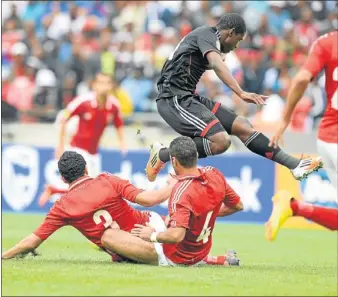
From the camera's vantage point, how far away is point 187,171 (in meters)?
9.36

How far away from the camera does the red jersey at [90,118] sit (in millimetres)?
16906

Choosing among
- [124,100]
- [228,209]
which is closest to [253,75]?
[124,100]

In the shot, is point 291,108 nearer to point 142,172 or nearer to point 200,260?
point 200,260

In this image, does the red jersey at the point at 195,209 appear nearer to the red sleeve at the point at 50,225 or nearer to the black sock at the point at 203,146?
the black sock at the point at 203,146

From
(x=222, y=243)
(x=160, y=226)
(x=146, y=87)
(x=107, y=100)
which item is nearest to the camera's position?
(x=160, y=226)

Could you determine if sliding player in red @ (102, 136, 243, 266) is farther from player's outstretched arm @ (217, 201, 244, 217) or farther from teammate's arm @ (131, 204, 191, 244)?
player's outstretched arm @ (217, 201, 244, 217)

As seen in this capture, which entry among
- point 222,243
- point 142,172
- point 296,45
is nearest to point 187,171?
point 222,243

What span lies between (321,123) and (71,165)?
244 centimetres

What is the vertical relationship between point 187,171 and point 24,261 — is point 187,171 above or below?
above

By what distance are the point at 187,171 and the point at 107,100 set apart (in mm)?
7999

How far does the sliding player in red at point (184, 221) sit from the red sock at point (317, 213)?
739mm

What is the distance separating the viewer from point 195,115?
34.8ft

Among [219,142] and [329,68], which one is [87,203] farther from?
[329,68]

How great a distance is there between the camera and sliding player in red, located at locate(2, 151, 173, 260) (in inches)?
376
